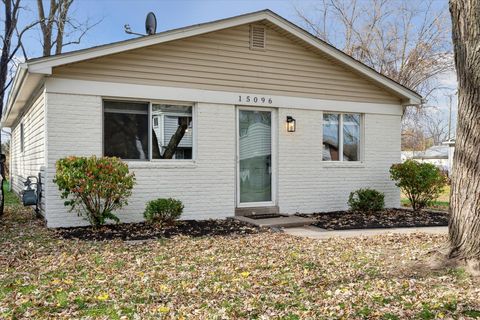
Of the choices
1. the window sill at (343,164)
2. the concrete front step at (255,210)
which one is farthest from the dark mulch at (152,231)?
the window sill at (343,164)

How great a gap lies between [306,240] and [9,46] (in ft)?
56.5

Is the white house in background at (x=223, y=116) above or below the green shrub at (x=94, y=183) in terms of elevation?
above

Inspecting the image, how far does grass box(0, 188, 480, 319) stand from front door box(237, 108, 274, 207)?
2933 mm

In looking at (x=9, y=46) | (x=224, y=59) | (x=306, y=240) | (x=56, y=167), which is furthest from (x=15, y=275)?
(x=9, y=46)

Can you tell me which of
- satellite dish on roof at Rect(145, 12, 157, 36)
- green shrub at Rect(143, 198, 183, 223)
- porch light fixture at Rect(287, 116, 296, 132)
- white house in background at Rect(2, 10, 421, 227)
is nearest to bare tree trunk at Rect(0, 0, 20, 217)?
white house in background at Rect(2, 10, 421, 227)

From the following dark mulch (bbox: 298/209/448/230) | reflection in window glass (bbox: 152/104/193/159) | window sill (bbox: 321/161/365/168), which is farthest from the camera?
window sill (bbox: 321/161/365/168)

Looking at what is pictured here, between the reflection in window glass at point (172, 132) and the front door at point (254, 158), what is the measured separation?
1.12 metres

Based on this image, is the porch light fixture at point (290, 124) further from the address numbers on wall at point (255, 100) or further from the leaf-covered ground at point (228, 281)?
the leaf-covered ground at point (228, 281)

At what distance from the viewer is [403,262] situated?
4.95 m

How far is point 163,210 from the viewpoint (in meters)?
7.55

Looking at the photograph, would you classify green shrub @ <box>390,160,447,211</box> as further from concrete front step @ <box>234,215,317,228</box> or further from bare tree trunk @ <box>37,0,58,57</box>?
bare tree trunk @ <box>37,0,58,57</box>

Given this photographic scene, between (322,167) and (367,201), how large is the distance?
1264 mm

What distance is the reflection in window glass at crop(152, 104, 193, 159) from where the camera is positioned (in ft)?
27.3

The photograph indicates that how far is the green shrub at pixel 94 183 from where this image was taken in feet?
22.2
